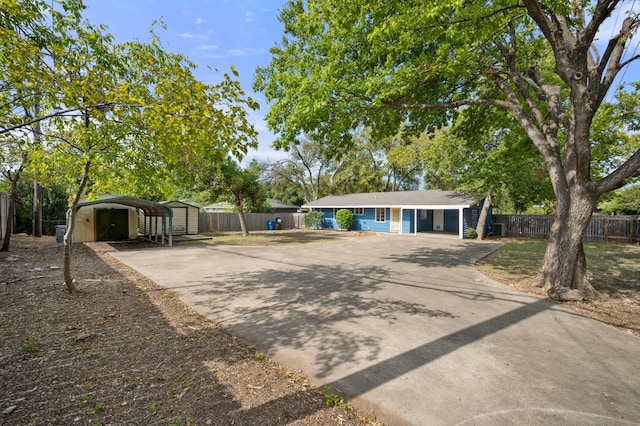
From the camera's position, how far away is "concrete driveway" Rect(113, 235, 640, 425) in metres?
2.66

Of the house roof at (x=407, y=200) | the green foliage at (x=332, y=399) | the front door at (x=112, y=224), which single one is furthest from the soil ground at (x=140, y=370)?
the house roof at (x=407, y=200)

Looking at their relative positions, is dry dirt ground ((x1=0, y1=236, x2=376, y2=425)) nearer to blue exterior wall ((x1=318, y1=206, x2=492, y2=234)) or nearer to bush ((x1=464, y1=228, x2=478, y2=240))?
bush ((x1=464, y1=228, x2=478, y2=240))

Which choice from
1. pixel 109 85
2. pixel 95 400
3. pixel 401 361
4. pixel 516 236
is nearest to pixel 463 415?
pixel 401 361

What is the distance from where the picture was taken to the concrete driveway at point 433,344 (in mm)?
2656

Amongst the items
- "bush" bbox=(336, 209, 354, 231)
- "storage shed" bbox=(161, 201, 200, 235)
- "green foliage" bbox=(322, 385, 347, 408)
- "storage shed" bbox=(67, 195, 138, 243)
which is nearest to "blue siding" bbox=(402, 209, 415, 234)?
"bush" bbox=(336, 209, 354, 231)

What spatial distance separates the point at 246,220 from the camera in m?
25.0

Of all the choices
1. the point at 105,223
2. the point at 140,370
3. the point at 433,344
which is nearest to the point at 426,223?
the point at 433,344

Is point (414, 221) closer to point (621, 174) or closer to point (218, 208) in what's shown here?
point (621, 174)

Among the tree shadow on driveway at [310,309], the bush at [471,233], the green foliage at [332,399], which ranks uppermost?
the bush at [471,233]

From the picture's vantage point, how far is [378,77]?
6676 mm

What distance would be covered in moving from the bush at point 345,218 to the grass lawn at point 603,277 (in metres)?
12.4

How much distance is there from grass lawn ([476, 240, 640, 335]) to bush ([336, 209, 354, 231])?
1239cm

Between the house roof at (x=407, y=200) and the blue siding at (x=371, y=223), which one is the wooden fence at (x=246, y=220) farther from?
the blue siding at (x=371, y=223)

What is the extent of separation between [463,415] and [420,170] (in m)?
36.6
